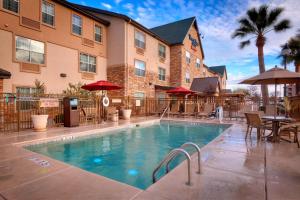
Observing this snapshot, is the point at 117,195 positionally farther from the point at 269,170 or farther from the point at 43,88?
the point at 43,88

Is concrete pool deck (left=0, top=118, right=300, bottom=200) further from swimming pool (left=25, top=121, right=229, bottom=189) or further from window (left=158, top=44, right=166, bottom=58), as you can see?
window (left=158, top=44, right=166, bottom=58)

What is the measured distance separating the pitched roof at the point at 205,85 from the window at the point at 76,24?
16.1 m

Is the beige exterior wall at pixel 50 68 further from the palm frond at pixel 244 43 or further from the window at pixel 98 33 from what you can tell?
the palm frond at pixel 244 43

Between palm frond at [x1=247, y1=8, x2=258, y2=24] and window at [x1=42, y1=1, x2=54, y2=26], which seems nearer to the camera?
window at [x1=42, y1=1, x2=54, y2=26]

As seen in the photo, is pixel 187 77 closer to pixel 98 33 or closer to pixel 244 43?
pixel 244 43

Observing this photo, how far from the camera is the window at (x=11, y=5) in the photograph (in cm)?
1081

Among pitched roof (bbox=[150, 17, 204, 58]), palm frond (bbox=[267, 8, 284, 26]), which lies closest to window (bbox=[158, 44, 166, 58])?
pitched roof (bbox=[150, 17, 204, 58])

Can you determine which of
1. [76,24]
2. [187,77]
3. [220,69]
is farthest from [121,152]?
[220,69]

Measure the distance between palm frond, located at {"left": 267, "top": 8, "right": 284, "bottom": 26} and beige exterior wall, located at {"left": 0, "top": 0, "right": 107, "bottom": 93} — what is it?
50.8ft

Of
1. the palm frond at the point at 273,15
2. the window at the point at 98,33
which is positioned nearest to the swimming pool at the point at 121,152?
the window at the point at 98,33

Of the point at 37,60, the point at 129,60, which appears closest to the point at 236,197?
the point at 37,60

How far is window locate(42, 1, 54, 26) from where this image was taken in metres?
12.6

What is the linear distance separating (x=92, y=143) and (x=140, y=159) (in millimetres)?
A: 2593

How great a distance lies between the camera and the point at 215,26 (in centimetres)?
1639
